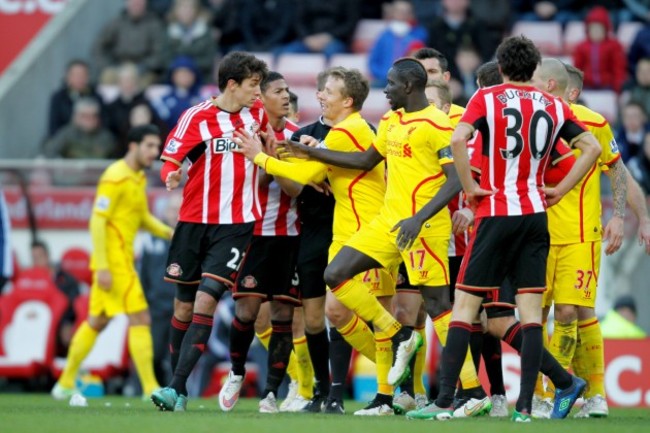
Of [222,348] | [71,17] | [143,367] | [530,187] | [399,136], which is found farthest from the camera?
[71,17]

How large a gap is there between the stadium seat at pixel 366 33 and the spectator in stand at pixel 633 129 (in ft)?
12.7

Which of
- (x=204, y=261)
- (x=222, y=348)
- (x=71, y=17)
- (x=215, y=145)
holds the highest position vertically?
(x=71, y=17)

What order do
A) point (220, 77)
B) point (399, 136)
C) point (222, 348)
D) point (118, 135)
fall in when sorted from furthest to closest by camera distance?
point (118, 135) → point (222, 348) → point (220, 77) → point (399, 136)

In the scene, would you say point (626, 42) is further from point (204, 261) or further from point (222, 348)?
point (204, 261)

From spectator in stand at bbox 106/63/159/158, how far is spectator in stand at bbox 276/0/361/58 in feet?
6.41

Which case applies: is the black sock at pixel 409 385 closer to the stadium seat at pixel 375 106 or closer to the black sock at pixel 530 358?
the black sock at pixel 530 358

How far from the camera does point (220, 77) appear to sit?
1088cm

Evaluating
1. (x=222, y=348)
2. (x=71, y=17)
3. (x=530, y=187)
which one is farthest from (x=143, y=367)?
(x=71, y=17)

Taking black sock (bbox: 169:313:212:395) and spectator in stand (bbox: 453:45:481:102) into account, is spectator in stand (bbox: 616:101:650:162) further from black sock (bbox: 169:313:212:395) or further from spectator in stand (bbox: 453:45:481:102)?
black sock (bbox: 169:313:212:395)

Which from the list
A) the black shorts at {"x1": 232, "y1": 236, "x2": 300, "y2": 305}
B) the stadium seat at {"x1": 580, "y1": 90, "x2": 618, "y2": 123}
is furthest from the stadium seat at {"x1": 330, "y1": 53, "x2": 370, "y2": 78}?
the black shorts at {"x1": 232, "y1": 236, "x2": 300, "y2": 305}

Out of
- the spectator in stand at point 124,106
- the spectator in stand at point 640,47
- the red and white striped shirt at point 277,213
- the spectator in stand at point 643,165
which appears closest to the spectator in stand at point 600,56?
the spectator in stand at point 640,47

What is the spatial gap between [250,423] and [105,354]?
6.91 metres

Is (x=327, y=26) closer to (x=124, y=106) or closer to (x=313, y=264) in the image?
(x=124, y=106)

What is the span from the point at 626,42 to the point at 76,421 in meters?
11.8
